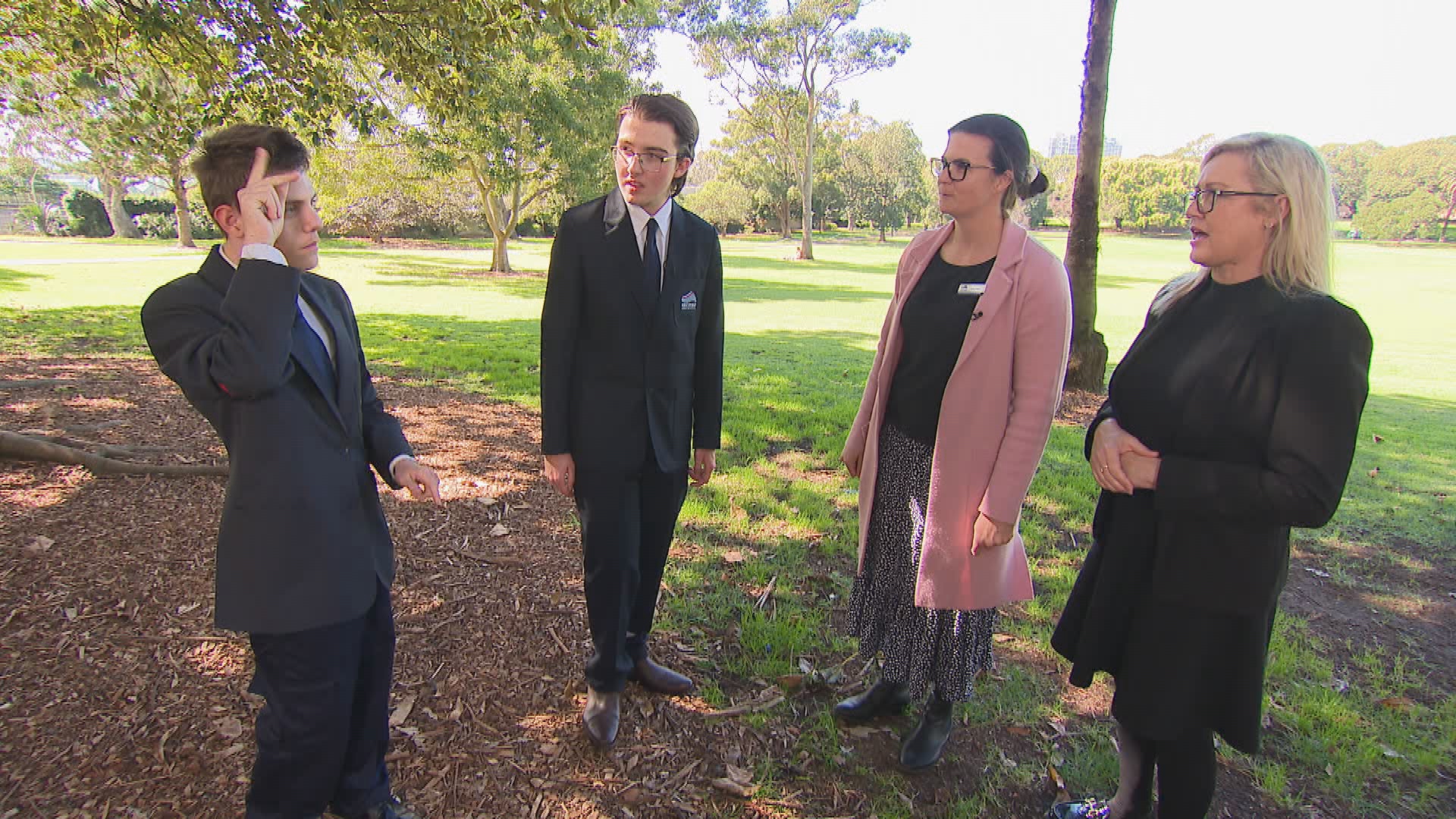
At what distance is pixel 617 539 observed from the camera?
9.52 feet

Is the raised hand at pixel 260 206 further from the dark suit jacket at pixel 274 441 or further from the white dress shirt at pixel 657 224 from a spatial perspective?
the white dress shirt at pixel 657 224

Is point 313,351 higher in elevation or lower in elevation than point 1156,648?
higher

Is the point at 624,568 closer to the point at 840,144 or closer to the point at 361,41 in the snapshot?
the point at 361,41

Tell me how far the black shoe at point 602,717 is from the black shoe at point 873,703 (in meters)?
0.91

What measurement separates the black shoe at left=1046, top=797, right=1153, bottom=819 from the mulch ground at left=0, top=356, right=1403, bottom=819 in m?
0.09

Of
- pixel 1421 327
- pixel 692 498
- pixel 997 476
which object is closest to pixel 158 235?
pixel 692 498

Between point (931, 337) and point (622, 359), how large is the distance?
1.12m

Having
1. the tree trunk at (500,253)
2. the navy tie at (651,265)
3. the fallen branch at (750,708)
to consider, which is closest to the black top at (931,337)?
the navy tie at (651,265)

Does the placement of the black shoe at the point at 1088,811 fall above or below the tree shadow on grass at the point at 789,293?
below

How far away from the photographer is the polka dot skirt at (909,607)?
2.87 m

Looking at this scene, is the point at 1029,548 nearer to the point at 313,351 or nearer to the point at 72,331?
the point at 313,351

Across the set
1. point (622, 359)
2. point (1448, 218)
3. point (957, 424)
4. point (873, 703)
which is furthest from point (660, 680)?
point (1448, 218)

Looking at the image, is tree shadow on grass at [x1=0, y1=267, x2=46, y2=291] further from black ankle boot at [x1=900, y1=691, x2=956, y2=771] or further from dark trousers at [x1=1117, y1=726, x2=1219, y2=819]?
dark trousers at [x1=1117, y1=726, x2=1219, y2=819]

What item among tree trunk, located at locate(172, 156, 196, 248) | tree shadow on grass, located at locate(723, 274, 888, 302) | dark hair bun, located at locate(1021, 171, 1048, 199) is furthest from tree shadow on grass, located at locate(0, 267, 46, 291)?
dark hair bun, located at locate(1021, 171, 1048, 199)
